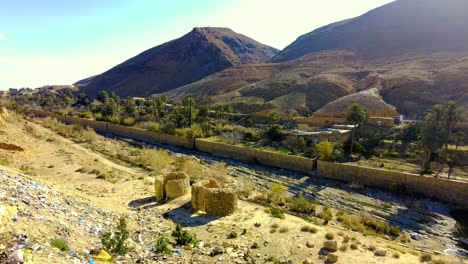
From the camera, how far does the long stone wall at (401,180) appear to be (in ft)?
83.5

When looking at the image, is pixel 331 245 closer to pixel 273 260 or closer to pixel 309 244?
pixel 309 244

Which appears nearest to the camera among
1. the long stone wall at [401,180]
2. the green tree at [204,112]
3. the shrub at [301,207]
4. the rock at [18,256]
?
the rock at [18,256]

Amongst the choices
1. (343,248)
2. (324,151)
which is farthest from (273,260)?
(324,151)

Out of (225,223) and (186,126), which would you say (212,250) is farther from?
(186,126)

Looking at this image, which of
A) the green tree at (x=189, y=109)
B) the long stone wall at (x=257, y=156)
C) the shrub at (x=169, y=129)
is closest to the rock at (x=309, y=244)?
the long stone wall at (x=257, y=156)

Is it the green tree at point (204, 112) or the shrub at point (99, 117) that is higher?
the green tree at point (204, 112)

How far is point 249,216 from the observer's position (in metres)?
17.8

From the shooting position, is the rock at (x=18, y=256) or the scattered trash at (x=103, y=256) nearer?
the rock at (x=18, y=256)

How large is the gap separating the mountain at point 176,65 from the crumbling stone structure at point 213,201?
374 feet

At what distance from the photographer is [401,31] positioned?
4697 inches

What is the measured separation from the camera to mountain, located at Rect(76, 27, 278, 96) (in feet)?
440

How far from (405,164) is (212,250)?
26801mm

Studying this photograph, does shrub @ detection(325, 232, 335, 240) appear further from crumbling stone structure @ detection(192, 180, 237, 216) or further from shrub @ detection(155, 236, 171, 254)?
shrub @ detection(155, 236, 171, 254)

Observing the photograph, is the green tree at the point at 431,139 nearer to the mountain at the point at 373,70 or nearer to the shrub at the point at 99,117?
the mountain at the point at 373,70
